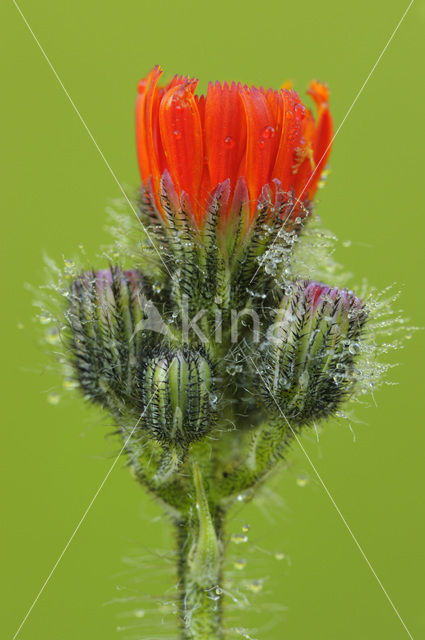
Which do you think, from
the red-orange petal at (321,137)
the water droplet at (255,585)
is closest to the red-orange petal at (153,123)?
the red-orange petal at (321,137)

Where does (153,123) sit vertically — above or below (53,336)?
above

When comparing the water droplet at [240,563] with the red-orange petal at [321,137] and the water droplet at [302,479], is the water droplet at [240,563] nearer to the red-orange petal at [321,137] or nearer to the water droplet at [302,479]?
the water droplet at [302,479]

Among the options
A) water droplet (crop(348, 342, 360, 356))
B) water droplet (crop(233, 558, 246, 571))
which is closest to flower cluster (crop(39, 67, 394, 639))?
water droplet (crop(348, 342, 360, 356))

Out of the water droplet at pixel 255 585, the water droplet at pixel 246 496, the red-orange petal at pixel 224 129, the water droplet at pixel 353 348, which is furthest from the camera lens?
the water droplet at pixel 255 585

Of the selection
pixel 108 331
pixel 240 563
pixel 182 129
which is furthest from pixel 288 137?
pixel 240 563

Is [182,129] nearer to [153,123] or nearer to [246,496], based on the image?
[153,123]

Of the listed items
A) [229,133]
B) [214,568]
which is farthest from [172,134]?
[214,568]

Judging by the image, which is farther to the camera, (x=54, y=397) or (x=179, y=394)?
(x=54, y=397)
